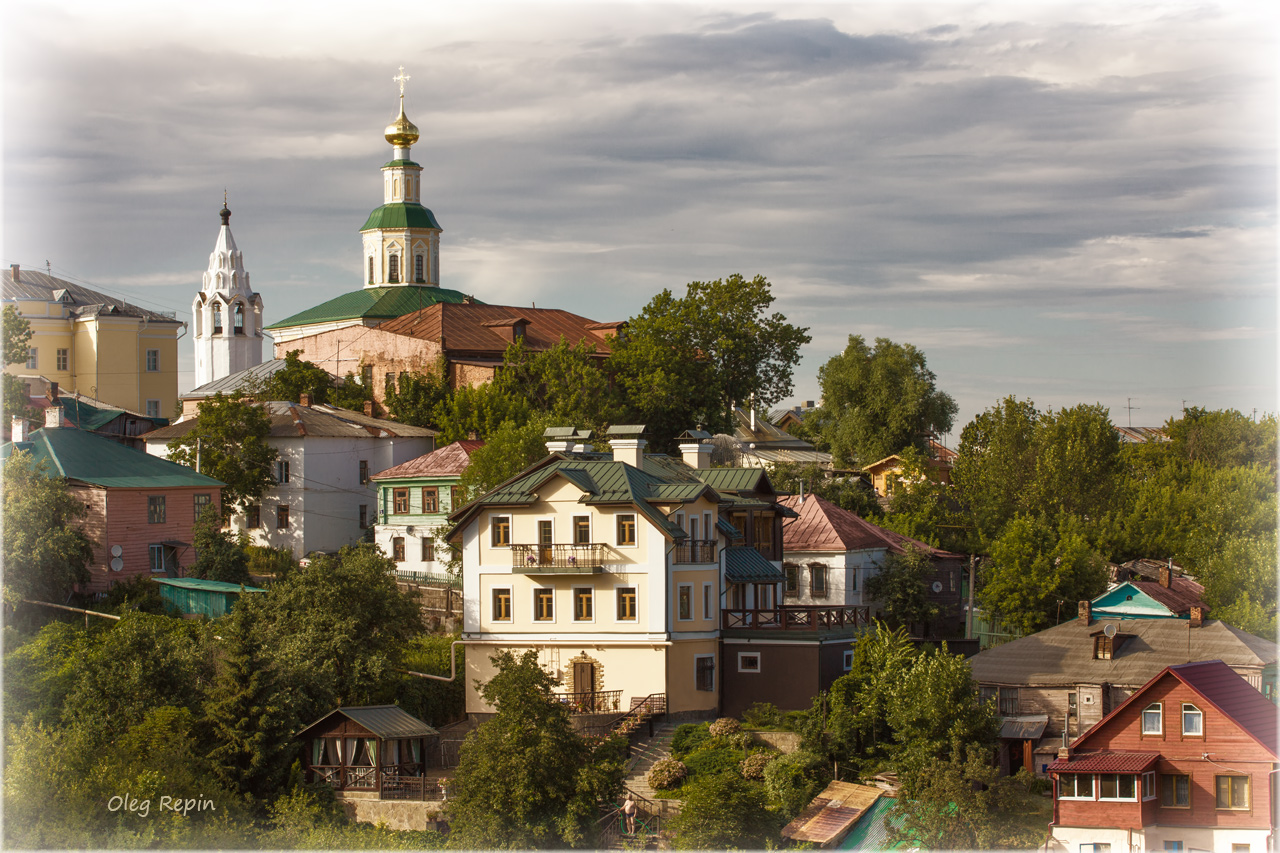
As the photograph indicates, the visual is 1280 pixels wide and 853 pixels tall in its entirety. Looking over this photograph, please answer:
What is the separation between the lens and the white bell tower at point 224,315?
82.7 m

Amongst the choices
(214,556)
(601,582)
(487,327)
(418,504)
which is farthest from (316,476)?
(601,582)

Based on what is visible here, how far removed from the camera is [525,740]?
31.1 metres

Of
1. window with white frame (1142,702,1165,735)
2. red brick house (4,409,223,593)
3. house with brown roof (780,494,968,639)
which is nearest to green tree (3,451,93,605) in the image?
red brick house (4,409,223,593)

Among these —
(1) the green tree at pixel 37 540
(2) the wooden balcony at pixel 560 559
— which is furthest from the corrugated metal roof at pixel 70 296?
(2) the wooden balcony at pixel 560 559

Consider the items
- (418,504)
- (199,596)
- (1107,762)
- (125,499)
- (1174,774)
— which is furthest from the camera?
(418,504)

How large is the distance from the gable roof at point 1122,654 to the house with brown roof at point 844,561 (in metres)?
7.02

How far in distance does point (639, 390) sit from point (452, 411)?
9157 mm

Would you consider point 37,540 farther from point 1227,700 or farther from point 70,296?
point 70,296

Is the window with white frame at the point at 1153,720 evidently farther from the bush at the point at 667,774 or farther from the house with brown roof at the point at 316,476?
the house with brown roof at the point at 316,476

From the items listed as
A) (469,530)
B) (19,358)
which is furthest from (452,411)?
(469,530)

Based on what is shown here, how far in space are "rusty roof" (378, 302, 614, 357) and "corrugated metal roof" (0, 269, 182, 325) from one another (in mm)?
15715

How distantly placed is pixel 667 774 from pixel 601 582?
246 inches

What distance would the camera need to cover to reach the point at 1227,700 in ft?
112

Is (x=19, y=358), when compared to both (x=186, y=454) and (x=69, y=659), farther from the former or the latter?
(x=69, y=659)
